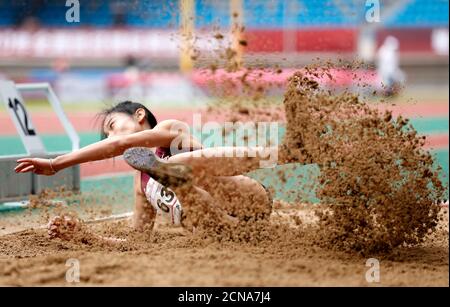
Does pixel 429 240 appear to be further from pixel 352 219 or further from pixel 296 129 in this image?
pixel 296 129

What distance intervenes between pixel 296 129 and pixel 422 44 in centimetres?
1799

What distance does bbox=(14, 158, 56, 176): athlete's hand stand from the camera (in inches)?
160

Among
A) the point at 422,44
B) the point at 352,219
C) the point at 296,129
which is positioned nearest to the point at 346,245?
the point at 352,219

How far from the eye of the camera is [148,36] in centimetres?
1995

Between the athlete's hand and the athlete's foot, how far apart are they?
59 centimetres

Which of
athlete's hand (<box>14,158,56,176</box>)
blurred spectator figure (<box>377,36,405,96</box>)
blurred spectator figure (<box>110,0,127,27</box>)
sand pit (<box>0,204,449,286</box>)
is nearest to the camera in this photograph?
sand pit (<box>0,204,449,286</box>)

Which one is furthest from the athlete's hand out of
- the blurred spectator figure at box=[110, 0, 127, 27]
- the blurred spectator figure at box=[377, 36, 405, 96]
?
the blurred spectator figure at box=[110, 0, 127, 27]

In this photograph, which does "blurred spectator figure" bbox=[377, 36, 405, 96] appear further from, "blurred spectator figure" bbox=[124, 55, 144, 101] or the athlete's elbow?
the athlete's elbow

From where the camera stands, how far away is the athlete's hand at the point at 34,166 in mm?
4070

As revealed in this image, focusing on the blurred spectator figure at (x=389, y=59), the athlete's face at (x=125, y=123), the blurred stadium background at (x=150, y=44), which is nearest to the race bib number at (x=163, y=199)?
the athlete's face at (x=125, y=123)

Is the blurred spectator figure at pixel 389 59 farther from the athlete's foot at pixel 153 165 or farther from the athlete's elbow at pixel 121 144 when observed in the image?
the athlete's foot at pixel 153 165

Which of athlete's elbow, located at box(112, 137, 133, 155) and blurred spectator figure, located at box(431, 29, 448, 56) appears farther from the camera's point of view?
blurred spectator figure, located at box(431, 29, 448, 56)

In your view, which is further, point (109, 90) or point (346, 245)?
point (109, 90)

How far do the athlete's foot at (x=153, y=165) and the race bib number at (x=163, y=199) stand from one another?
0.88ft
